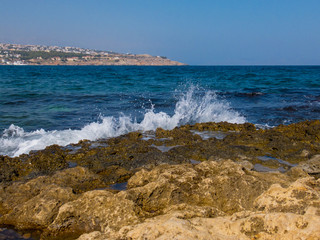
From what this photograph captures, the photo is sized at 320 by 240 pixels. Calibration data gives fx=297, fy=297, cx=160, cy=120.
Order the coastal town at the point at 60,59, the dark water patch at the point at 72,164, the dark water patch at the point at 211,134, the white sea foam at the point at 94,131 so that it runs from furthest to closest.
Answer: the coastal town at the point at 60,59 → the dark water patch at the point at 211,134 → the white sea foam at the point at 94,131 → the dark water patch at the point at 72,164

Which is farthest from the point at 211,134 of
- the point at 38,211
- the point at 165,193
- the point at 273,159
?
the point at 38,211

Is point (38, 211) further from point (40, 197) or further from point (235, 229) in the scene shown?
point (235, 229)

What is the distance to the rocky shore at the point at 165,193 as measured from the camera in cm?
248

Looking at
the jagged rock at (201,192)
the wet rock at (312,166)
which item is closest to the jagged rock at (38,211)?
the jagged rock at (201,192)

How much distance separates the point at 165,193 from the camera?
3703mm

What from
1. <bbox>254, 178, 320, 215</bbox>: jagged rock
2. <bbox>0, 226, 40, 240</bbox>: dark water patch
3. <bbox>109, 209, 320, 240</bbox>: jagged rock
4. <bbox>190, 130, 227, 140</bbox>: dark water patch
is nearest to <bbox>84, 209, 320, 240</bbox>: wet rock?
<bbox>109, 209, 320, 240</bbox>: jagged rock

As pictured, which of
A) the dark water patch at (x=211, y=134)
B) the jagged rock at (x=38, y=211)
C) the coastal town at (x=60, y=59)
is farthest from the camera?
the coastal town at (x=60, y=59)

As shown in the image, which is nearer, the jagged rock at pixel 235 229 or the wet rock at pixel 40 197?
the jagged rock at pixel 235 229

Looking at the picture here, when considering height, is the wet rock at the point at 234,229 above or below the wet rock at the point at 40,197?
above

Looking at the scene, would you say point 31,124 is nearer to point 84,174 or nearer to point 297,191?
point 84,174

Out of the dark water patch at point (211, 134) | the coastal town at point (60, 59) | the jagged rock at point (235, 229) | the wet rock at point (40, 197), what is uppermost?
the coastal town at point (60, 59)

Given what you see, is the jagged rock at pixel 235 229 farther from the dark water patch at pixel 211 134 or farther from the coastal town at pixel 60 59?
the coastal town at pixel 60 59

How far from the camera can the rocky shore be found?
2.48 meters

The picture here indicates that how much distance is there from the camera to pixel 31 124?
1077cm
